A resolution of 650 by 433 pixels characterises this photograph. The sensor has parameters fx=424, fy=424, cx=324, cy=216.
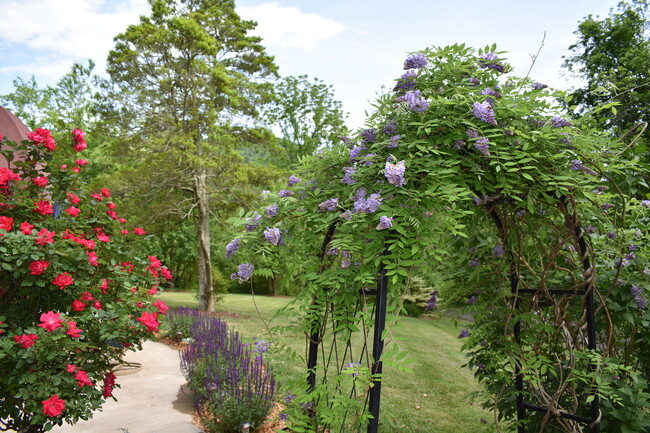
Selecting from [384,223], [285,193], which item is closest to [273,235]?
[285,193]

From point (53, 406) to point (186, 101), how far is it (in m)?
11.9

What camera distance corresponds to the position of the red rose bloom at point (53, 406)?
8.25ft

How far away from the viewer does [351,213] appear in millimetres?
1855

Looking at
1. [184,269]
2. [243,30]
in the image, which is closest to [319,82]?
[243,30]

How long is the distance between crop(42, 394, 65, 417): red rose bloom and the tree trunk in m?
10.4

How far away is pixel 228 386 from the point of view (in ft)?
12.2

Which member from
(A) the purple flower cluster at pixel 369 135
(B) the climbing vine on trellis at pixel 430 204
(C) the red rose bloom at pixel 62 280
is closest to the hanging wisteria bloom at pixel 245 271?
(B) the climbing vine on trellis at pixel 430 204

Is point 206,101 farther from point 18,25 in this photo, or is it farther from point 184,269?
point 18,25

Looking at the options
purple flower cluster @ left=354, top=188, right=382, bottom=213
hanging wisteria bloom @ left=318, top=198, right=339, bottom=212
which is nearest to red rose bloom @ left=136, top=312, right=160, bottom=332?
hanging wisteria bloom @ left=318, top=198, right=339, bottom=212

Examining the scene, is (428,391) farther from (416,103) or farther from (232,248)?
(416,103)

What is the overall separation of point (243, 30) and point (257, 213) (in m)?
13.7

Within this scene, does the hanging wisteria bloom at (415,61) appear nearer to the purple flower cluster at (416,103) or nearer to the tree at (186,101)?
the purple flower cluster at (416,103)

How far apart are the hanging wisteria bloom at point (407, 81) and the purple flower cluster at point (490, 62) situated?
344mm

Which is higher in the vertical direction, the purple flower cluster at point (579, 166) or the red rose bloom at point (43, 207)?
the purple flower cluster at point (579, 166)
